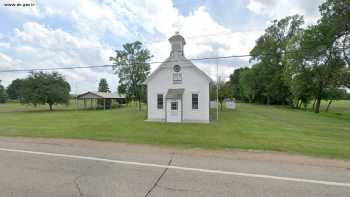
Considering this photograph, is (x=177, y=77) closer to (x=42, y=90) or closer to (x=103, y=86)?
(x=42, y=90)

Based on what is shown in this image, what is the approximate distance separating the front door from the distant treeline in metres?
7.75

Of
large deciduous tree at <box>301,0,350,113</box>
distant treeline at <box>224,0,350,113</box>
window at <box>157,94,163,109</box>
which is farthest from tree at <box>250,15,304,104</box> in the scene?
window at <box>157,94,163,109</box>

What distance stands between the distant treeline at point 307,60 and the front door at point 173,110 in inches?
305

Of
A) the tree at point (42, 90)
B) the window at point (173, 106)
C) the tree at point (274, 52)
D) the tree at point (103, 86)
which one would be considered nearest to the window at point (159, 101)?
the window at point (173, 106)

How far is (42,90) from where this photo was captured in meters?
33.8

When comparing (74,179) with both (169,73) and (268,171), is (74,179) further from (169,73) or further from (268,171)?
(169,73)

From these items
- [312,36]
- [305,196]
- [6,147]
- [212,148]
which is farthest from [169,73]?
[312,36]

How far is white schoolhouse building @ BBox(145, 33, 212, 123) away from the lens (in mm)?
17469

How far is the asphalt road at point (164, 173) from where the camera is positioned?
3.85 metres

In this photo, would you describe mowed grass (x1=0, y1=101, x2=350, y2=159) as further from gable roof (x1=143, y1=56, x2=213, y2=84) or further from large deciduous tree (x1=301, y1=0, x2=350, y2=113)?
large deciduous tree (x1=301, y1=0, x2=350, y2=113)

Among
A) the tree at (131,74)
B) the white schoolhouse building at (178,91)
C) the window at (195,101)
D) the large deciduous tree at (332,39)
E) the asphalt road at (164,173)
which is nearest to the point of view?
the asphalt road at (164,173)

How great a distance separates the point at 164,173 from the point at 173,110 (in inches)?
509

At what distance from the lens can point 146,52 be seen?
3334 cm

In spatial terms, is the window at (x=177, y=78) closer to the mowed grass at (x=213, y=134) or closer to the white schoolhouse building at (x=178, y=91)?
the white schoolhouse building at (x=178, y=91)
